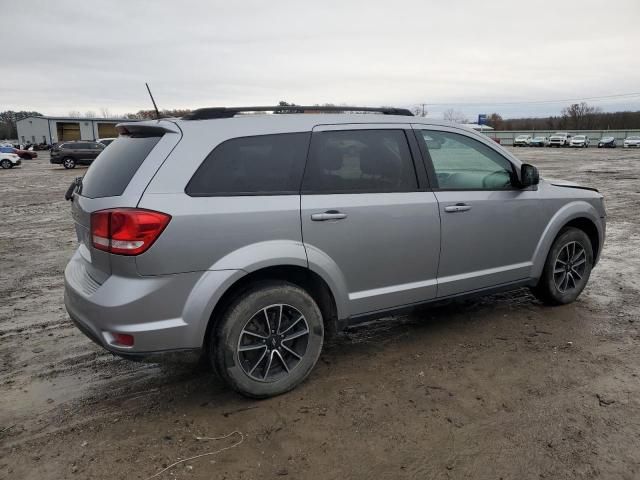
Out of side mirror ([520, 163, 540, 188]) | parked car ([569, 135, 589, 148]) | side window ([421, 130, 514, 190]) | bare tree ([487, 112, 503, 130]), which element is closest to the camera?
side window ([421, 130, 514, 190])

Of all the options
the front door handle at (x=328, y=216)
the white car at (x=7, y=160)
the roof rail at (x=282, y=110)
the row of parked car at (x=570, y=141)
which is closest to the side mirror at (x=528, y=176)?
the roof rail at (x=282, y=110)

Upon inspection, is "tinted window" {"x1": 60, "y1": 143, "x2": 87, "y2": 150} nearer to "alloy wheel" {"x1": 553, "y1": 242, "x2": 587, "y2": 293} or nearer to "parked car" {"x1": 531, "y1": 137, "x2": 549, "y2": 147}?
"alloy wheel" {"x1": 553, "y1": 242, "x2": 587, "y2": 293}

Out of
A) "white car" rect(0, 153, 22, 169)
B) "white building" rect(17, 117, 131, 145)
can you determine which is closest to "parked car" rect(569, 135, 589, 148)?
"white car" rect(0, 153, 22, 169)

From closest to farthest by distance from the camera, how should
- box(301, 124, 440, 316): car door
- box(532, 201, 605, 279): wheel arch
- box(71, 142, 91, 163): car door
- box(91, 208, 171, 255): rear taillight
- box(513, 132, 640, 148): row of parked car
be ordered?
box(91, 208, 171, 255): rear taillight, box(301, 124, 440, 316): car door, box(532, 201, 605, 279): wheel arch, box(71, 142, 91, 163): car door, box(513, 132, 640, 148): row of parked car

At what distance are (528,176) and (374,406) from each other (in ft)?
8.03

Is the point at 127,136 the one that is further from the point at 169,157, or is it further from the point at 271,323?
the point at 271,323

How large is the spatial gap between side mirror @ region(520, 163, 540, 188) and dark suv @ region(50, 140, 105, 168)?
1227 inches

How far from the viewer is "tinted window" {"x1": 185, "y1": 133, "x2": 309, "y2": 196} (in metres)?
3.10

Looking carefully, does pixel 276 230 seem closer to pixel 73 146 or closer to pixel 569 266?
pixel 569 266

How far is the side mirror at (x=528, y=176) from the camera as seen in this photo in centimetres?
429

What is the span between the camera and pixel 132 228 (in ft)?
9.36

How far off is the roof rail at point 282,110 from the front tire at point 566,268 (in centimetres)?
205

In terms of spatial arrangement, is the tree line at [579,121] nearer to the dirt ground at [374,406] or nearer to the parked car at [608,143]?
the parked car at [608,143]

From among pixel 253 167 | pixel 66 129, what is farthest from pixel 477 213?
pixel 66 129
